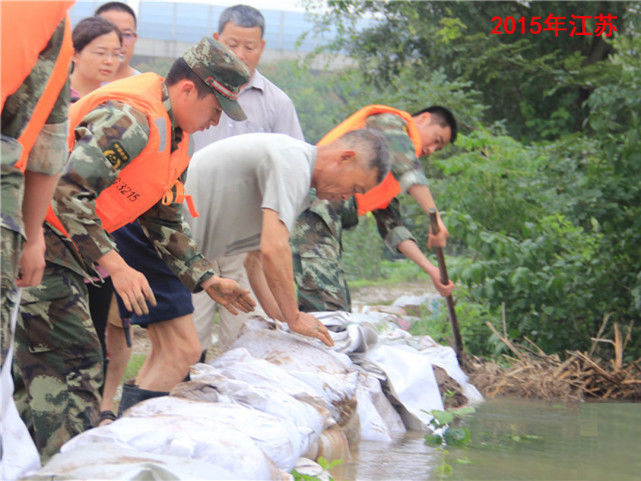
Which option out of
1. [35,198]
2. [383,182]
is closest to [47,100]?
[35,198]

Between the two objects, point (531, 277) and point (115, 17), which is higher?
point (115, 17)

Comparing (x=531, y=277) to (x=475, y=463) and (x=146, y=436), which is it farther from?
(x=146, y=436)

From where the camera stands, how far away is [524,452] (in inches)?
172

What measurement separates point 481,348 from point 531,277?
2.67 ft

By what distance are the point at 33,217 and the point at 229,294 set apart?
148 cm

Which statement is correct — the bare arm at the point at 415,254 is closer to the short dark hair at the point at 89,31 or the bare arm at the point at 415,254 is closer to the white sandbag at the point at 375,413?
the white sandbag at the point at 375,413

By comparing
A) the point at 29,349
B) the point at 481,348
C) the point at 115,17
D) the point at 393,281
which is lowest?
the point at 393,281

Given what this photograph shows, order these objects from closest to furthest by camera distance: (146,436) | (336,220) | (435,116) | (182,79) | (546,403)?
1. (146,436)
2. (182,79)
3. (336,220)
4. (435,116)
5. (546,403)

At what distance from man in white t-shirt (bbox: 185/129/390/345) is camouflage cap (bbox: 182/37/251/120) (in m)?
0.38

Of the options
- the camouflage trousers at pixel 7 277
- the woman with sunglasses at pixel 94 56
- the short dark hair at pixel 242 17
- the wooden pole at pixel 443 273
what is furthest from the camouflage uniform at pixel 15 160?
the wooden pole at pixel 443 273

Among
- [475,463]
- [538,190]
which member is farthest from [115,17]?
[538,190]

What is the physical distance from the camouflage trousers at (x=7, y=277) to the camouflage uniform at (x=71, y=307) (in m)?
0.86

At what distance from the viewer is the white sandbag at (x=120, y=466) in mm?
2441

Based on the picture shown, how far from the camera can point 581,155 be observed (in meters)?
8.06
